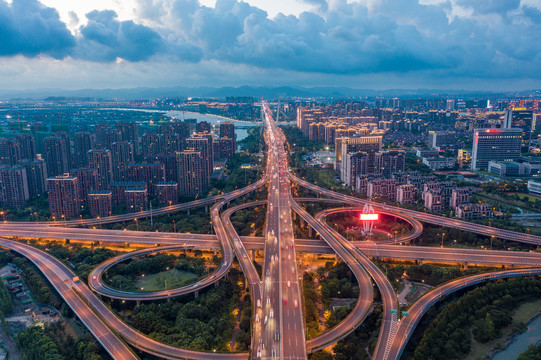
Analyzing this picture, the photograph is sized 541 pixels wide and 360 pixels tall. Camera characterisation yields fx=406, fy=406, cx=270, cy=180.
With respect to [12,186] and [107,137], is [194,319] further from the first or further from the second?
[107,137]

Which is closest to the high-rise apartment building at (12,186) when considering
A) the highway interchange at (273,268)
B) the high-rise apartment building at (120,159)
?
the highway interchange at (273,268)

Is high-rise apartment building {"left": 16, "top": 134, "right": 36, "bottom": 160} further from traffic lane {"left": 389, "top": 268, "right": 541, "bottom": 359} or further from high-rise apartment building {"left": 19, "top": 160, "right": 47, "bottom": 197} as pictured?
traffic lane {"left": 389, "top": 268, "right": 541, "bottom": 359}

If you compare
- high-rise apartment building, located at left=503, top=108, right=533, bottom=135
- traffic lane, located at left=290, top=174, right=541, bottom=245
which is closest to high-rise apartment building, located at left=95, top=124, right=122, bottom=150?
traffic lane, located at left=290, top=174, right=541, bottom=245

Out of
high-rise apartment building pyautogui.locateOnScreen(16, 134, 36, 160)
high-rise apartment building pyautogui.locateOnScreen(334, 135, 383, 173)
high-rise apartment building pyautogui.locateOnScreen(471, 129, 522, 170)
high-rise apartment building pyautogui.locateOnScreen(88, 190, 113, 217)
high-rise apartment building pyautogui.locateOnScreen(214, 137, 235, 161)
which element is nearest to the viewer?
high-rise apartment building pyautogui.locateOnScreen(88, 190, 113, 217)

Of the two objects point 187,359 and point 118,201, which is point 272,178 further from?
point 187,359

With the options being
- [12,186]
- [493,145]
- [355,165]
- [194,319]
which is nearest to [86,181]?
[12,186]
